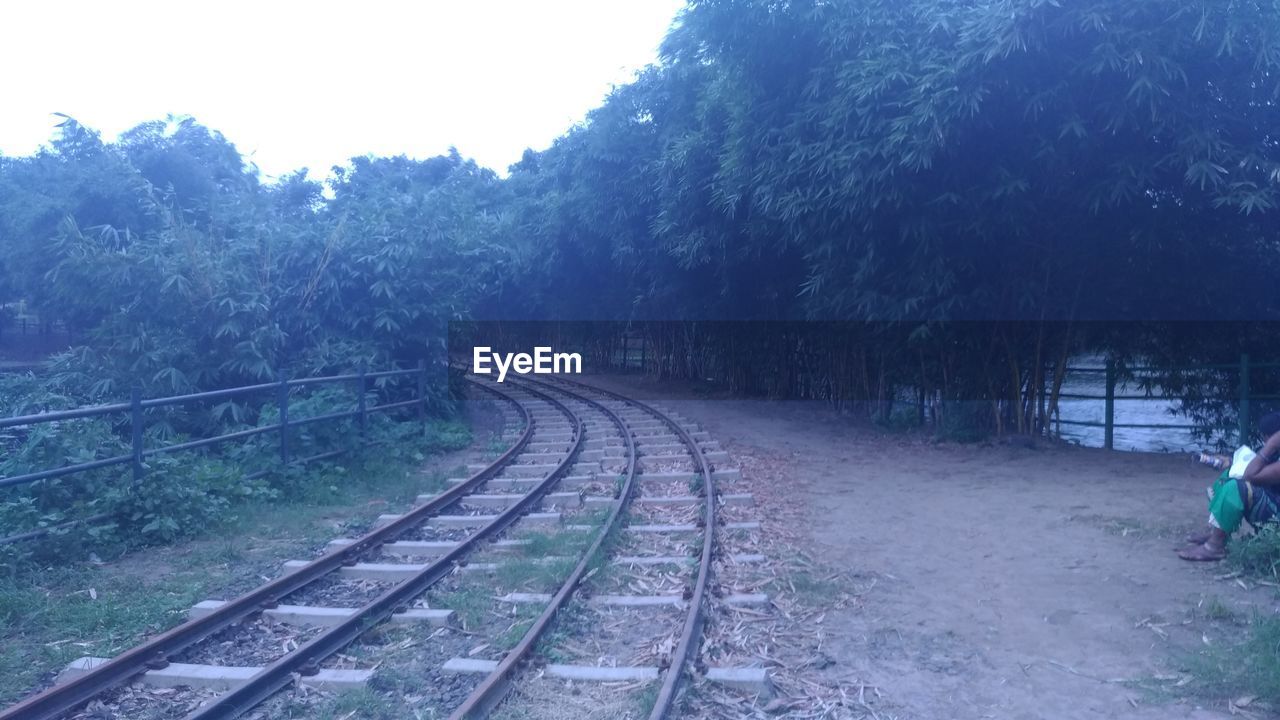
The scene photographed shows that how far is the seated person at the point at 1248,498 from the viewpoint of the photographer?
6.78 m

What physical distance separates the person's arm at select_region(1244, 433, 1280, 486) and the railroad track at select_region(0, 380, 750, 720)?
3760 mm

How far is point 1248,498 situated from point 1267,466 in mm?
295

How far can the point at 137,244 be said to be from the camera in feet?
45.6

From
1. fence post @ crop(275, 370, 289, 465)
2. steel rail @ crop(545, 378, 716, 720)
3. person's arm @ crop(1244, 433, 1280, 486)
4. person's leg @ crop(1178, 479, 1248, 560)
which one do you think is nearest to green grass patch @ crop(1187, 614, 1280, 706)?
person's arm @ crop(1244, 433, 1280, 486)

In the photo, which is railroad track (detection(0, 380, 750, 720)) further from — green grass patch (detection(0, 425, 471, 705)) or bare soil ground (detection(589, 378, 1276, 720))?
bare soil ground (detection(589, 378, 1276, 720))

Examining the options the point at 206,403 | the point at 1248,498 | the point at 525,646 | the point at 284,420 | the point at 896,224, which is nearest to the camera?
the point at 525,646

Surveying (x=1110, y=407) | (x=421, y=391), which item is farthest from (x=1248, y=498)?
(x=421, y=391)

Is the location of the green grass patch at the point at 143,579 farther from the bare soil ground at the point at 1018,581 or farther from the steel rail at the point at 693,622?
the bare soil ground at the point at 1018,581

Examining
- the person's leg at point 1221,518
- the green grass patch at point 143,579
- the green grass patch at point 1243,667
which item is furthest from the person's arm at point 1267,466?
the green grass patch at point 143,579

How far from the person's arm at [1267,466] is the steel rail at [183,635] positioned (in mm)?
6547

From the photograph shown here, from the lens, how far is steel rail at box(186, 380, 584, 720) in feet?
16.0

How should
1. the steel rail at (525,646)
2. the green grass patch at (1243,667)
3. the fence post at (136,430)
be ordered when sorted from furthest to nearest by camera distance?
the fence post at (136,430) < the green grass patch at (1243,667) < the steel rail at (525,646)

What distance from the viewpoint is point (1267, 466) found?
6.77 m

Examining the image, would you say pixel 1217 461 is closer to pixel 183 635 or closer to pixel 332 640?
pixel 332 640
